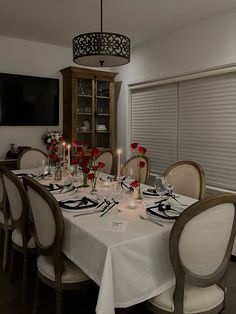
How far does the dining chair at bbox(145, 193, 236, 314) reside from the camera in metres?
1.42

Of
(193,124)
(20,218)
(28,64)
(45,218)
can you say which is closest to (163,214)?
(45,218)

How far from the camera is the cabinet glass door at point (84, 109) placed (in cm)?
461

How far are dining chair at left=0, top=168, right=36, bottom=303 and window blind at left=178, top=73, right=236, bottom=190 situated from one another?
7.26ft

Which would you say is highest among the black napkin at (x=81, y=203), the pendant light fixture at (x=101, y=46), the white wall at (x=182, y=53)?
the white wall at (x=182, y=53)

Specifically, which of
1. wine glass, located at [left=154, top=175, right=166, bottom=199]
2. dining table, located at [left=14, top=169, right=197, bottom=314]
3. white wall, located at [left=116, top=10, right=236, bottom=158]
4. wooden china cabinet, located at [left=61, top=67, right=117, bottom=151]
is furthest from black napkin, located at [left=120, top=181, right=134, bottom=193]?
wooden china cabinet, located at [left=61, top=67, right=117, bottom=151]

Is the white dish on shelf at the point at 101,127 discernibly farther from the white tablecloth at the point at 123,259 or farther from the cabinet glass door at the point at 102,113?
the white tablecloth at the point at 123,259

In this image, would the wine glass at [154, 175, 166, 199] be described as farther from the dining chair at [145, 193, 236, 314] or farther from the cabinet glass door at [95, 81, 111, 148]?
the cabinet glass door at [95, 81, 111, 148]

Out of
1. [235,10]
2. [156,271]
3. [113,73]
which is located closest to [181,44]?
[235,10]

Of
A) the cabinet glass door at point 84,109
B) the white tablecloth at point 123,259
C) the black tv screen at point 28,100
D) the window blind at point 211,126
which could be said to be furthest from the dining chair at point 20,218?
the cabinet glass door at point 84,109

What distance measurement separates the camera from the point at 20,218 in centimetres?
223

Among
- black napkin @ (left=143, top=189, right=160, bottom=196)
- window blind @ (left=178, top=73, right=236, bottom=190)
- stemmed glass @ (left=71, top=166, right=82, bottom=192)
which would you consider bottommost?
black napkin @ (left=143, top=189, right=160, bottom=196)

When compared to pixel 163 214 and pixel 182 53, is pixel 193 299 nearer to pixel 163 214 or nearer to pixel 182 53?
pixel 163 214

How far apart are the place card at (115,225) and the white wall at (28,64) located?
3.06 meters

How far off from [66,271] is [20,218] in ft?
2.20
